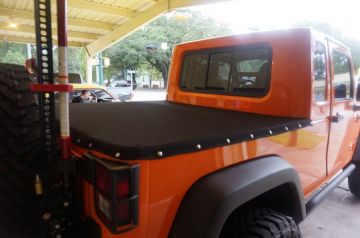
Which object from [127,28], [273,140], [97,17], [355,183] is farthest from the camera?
[127,28]

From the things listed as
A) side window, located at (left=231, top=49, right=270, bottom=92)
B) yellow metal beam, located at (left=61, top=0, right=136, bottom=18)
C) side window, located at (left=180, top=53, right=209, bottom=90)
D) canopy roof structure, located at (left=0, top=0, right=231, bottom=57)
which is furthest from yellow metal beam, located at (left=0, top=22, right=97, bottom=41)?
side window, located at (left=231, top=49, right=270, bottom=92)

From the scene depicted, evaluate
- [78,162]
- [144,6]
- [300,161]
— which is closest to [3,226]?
[78,162]

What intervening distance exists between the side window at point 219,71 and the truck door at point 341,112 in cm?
85

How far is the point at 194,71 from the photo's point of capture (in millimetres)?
2961

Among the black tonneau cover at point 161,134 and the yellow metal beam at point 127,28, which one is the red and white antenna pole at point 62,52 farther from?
the yellow metal beam at point 127,28

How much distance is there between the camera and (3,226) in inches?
52.0

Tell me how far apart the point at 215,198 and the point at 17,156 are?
35.7 inches

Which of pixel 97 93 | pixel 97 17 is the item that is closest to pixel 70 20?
pixel 97 17

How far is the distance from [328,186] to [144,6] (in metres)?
7.19

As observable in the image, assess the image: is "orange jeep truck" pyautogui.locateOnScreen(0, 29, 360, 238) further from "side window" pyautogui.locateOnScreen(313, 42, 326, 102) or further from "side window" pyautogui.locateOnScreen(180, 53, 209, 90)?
"side window" pyautogui.locateOnScreen(180, 53, 209, 90)

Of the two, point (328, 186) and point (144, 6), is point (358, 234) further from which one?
point (144, 6)

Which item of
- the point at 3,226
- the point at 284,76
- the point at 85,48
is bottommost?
the point at 3,226

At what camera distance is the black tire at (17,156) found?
133 centimetres

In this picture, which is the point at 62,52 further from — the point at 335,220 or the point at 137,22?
the point at 137,22
